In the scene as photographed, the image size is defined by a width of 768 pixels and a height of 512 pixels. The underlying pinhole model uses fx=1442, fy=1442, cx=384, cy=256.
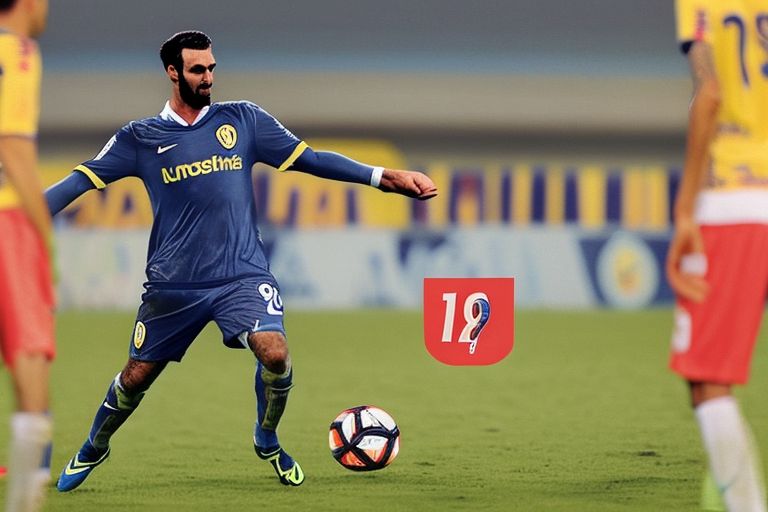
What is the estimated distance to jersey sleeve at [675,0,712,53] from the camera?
4195 millimetres

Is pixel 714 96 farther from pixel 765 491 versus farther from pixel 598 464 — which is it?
pixel 598 464

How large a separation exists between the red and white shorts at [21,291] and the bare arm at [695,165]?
1825mm

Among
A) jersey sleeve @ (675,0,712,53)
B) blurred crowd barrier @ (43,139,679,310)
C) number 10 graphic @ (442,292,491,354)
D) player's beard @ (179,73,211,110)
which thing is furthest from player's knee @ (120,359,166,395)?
blurred crowd barrier @ (43,139,679,310)

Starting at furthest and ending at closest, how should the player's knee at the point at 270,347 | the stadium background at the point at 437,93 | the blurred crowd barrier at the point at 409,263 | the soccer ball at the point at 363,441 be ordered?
the stadium background at the point at 437,93 → the blurred crowd barrier at the point at 409,263 → the soccer ball at the point at 363,441 → the player's knee at the point at 270,347

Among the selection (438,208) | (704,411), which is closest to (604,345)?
(704,411)

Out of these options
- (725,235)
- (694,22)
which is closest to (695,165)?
(725,235)

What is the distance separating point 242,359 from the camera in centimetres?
1356

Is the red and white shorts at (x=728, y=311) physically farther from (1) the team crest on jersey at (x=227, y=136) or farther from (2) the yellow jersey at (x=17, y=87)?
(1) the team crest on jersey at (x=227, y=136)

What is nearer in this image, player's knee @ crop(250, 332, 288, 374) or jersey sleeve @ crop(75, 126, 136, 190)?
player's knee @ crop(250, 332, 288, 374)

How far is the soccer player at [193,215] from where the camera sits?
623 cm

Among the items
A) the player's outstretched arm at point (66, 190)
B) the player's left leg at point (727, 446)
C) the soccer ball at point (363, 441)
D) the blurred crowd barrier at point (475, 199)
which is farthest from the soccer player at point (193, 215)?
the blurred crowd barrier at point (475, 199)

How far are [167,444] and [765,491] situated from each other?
11.1 ft

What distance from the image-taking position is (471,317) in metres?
6.54

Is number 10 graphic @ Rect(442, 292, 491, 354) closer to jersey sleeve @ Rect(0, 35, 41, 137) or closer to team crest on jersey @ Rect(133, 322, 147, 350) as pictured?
team crest on jersey @ Rect(133, 322, 147, 350)
